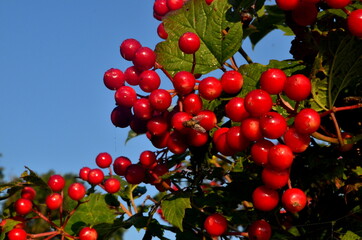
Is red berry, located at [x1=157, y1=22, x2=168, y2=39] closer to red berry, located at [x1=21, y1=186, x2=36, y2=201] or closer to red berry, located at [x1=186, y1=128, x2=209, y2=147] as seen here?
red berry, located at [x1=186, y1=128, x2=209, y2=147]

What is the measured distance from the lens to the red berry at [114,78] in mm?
1695

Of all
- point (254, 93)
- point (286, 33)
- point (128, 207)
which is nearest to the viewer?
point (254, 93)

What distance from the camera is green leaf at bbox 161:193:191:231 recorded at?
1.63 m

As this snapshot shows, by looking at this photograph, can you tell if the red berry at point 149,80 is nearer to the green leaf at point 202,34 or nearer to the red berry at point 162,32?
the green leaf at point 202,34

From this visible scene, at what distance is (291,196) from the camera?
4.79ft

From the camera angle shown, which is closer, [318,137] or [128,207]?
[318,137]

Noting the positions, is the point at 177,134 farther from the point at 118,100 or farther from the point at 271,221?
the point at 271,221

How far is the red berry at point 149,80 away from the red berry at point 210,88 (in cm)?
15

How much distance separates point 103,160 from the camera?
103 inches

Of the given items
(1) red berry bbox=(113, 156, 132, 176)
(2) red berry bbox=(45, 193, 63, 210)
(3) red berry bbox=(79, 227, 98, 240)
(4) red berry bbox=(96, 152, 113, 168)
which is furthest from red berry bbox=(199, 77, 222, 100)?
(2) red berry bbox=(45, 193, 63, 210)

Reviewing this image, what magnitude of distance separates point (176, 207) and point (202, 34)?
2.17ft

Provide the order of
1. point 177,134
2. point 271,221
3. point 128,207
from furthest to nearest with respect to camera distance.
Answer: point 128,207 → point 271,221 → point 177,134

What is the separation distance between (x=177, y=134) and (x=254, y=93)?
38 centimetres

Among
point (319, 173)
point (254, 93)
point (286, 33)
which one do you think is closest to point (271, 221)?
point (319, 173)
